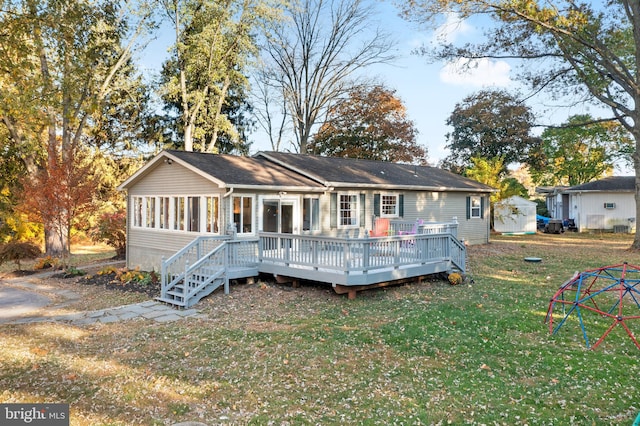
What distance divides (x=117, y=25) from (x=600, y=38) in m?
22.5

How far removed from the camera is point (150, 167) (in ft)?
49.7

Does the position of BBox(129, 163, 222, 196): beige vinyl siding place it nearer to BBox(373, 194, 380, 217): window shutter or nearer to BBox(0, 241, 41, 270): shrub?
BBox(0, 241, 41, 270): shrub

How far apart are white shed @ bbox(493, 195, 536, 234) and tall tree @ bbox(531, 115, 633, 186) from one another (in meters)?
7.98

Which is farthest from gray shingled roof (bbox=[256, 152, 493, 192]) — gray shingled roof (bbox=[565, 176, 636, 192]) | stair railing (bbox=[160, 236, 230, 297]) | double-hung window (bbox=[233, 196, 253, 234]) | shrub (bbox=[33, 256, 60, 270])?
gray shingled roof (bbox=[565, 176, 636, 192])

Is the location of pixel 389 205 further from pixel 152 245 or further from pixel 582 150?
pixel 582 150

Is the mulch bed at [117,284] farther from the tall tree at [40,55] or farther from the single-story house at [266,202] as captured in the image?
the tall tree at [40,55]

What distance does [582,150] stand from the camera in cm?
3916

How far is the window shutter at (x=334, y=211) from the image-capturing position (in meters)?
15.7

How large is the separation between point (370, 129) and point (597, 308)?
2689 centimetres

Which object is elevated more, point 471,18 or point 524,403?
point 471,18

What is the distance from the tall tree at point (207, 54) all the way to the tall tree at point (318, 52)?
3177 mm

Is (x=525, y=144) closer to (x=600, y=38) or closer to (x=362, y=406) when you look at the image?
(x=600, y=38)

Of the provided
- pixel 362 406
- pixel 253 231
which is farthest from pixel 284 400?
pixel 253 231

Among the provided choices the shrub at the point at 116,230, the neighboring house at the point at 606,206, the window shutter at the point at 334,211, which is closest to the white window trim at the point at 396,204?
the window shutter at the point at 334,211
